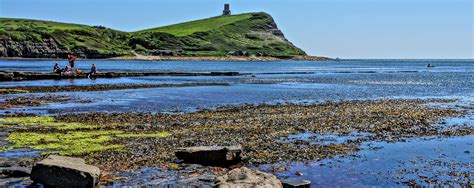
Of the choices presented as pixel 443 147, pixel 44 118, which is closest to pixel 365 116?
pixel 443 147

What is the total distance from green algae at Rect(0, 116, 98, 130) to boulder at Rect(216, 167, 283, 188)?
657 inches

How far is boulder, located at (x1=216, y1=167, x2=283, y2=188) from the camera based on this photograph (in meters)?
15.1

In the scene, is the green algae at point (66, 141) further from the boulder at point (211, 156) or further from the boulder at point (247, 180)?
the boulder at point (247, 180)

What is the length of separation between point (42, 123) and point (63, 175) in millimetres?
16935

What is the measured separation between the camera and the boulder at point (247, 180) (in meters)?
15.1

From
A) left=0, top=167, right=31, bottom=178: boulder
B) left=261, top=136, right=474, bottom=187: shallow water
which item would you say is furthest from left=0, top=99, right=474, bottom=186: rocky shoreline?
left=0, top=167, right=31, bottom=178: boulder

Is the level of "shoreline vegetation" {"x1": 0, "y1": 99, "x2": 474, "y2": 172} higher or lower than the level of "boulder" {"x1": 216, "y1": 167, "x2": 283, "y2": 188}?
lower

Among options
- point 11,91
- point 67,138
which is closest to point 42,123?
point 67,138

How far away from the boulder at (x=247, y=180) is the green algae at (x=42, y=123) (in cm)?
1670

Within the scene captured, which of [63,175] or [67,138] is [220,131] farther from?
[63,175]

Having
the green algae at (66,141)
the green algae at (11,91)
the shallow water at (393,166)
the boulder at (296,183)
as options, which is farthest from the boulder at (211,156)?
the green algae at (11,91)

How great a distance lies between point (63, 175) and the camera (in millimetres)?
16422

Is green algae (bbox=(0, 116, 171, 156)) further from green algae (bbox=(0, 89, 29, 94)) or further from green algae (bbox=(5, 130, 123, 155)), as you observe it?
green algae (bbox=(0, 89, 29, 94))

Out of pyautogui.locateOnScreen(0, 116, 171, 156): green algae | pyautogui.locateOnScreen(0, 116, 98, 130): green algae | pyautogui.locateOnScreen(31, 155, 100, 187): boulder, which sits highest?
pyautogui.locateOnScreen(31, 155, 100, 187): boulder
